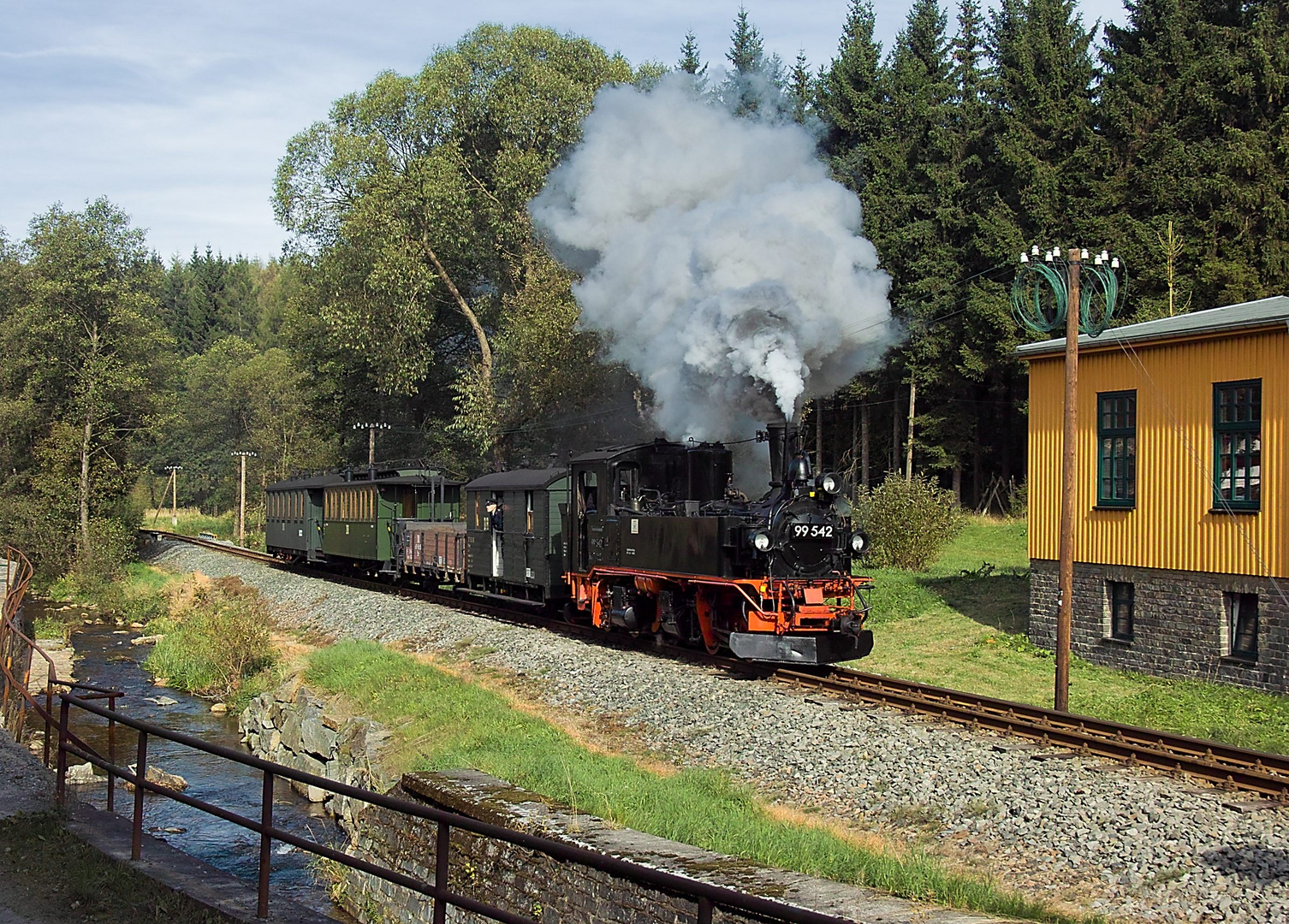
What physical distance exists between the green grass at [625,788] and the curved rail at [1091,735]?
10.6ft

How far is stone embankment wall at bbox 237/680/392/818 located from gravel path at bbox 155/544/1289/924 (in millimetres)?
2577

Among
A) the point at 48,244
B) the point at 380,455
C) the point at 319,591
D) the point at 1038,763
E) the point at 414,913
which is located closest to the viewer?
the point at 414,913

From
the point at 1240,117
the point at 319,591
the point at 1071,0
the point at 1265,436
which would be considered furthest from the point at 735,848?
the point at 1071,0

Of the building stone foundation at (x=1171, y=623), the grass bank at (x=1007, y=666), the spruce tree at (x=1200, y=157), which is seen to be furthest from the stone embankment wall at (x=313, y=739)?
the spruce tree at (x=1200, y=157)

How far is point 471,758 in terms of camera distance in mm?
11141

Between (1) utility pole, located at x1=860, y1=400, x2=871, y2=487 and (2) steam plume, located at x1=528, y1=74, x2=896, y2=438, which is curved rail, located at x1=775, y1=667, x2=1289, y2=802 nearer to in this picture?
(2) steam plume, located at x1=528, y1=74, x2=896, y2=438

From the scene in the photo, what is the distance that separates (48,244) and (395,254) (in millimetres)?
10078

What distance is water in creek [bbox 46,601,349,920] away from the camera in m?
12.1

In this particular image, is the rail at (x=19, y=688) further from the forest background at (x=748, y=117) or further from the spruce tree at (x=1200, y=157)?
the spruce tree at (x=1200, y=157)

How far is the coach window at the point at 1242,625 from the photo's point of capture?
15375 mm

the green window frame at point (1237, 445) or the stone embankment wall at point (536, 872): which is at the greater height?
the green window frame at point (1237, 445)

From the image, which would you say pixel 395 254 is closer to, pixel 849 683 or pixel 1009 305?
pixel 1009 305

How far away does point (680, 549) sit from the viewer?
15672 mm

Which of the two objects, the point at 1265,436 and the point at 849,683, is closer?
the point at 849,683
